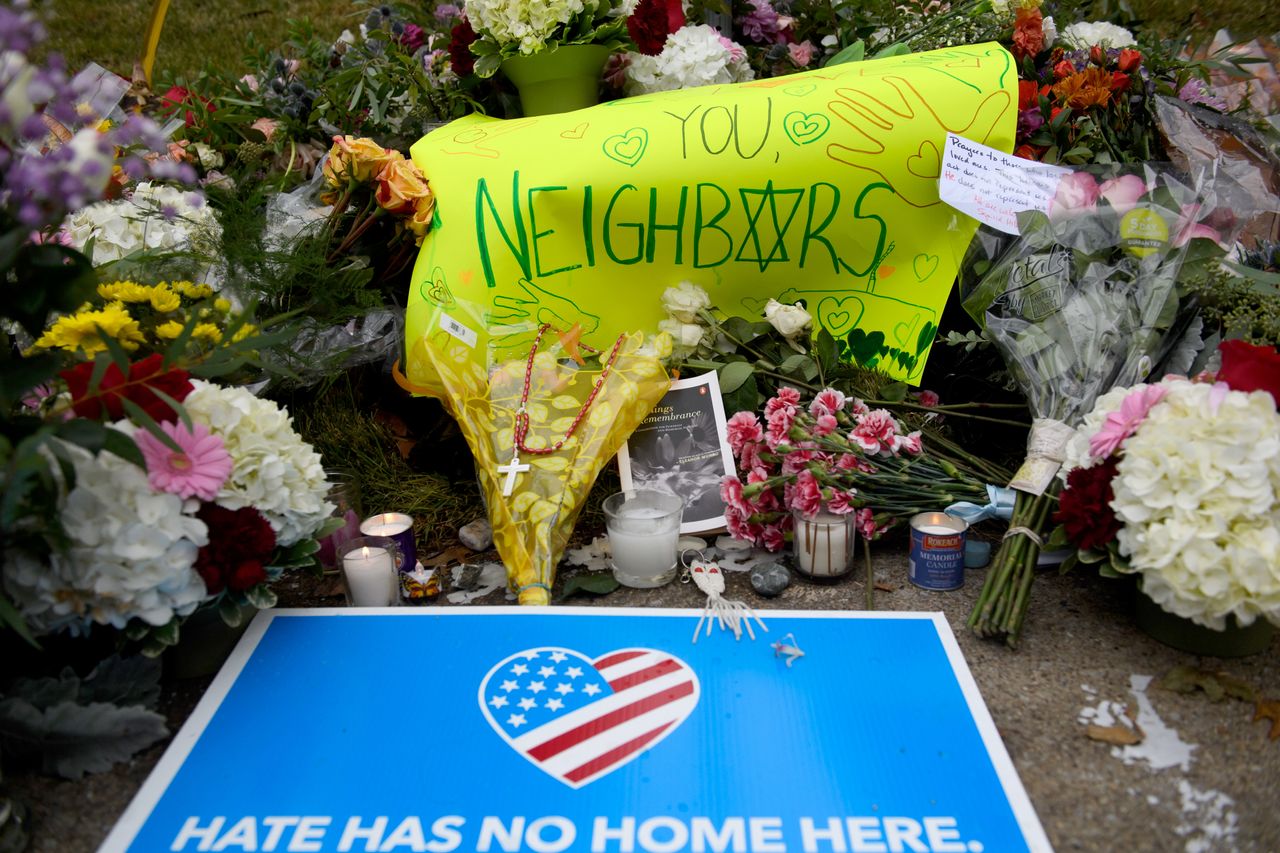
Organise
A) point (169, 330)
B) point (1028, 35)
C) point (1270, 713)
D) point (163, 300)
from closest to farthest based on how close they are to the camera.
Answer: point (1270, 713)
point (169, 330)
point (163, 300)
point (1028, 35)

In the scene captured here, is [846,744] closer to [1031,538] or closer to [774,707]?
[774,707]

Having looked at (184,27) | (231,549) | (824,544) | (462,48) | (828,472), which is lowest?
(824,544)

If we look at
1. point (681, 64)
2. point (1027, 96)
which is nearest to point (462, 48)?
point (681, 64)

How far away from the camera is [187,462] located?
5.13ft

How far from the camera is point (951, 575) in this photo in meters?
1.98

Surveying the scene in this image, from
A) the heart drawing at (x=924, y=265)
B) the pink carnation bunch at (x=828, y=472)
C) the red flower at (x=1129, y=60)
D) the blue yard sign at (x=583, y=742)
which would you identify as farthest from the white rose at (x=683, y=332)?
the red flower at (x=1129, y=60)

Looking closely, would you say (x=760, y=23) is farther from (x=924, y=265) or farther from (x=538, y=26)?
(x=924, y=265)

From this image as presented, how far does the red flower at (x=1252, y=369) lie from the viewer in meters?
1.61

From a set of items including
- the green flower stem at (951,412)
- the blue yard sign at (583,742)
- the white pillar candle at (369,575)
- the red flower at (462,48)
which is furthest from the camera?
the red flower at (462,48)

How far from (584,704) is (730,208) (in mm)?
1347

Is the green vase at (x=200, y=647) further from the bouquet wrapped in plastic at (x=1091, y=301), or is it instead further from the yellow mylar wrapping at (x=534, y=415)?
the bouquet wrapped in plastic at (x=1091, y=301)

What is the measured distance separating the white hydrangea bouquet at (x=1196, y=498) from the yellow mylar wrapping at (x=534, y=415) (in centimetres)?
97

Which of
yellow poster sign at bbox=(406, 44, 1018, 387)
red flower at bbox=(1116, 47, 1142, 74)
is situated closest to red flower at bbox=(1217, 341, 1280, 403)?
yellow poster sign at bbox=(406, 44, 1018, 387)

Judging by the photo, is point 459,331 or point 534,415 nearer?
point 534,415
